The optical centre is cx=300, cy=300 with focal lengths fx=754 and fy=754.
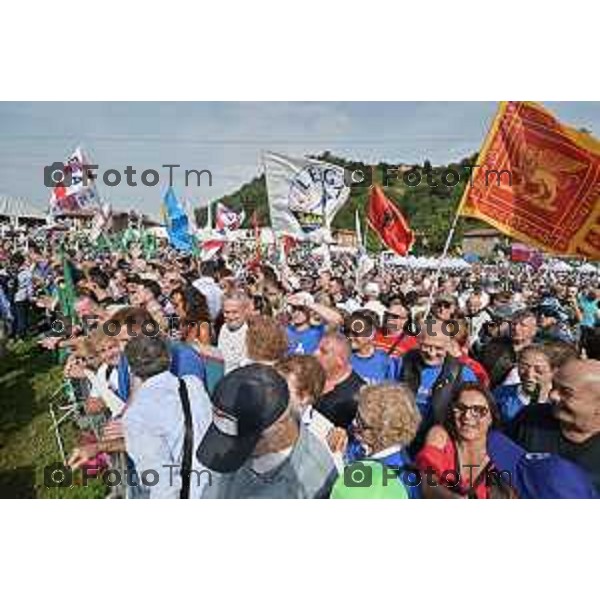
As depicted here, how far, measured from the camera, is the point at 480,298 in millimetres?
5922

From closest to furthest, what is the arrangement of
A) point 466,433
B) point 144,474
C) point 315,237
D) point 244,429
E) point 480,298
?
point 244,429
point 466,433
point 144,474
point 315,237
point 480,298

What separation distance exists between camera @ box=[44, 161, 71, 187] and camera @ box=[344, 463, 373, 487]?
2413 mm

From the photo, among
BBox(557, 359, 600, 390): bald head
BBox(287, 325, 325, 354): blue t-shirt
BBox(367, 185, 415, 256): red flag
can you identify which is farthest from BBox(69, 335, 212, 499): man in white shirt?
BBox(557, 359, 600, 390): bald head

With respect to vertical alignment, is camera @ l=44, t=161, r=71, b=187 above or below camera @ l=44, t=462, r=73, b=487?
above

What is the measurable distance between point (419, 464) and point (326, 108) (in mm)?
2134

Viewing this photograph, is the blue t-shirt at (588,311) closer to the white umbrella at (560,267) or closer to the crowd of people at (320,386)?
the crowd of people at (320,386)

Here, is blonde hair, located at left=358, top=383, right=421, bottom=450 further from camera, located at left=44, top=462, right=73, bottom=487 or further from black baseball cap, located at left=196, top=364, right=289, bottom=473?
camera, located at left=44, top=462, right=73, bottom=487

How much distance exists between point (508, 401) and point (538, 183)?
1392 mm

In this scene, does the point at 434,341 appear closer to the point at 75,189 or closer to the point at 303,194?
the point at 303,194

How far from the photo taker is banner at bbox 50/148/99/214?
14.9 feet

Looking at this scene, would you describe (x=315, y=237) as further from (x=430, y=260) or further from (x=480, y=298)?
(x=480, y=298)

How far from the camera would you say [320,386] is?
4375 mm

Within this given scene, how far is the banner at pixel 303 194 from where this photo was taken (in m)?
4.70

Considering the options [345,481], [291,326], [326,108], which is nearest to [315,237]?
[291,326]
